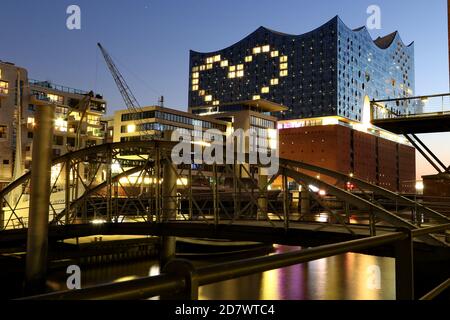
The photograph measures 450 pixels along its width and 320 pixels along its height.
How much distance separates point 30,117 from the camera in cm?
7531

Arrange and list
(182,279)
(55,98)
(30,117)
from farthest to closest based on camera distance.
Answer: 1. (55,98)
2. (30,117)
3. (182,279)

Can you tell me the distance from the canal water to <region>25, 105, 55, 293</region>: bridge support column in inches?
310

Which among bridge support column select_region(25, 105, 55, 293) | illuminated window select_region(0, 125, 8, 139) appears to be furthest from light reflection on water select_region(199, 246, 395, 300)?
illuminated window select_region(0, 125, 8, 139)

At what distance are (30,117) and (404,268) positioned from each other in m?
79.1

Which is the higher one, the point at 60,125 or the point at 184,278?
the point at 60,125

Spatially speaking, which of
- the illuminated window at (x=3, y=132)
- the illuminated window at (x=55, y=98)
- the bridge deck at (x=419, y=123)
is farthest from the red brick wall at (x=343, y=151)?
the bridge deck at (x=419, y=123)

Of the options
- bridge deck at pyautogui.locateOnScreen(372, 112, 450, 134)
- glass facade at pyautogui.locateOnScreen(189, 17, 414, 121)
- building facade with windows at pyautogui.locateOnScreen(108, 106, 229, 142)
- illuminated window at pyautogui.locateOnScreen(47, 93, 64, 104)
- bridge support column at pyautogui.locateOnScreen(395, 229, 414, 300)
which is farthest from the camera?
glass facade at pyautogui.locateOnScreen(189, 17, 414, 121)

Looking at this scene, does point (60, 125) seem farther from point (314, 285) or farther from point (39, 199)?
point (39, 199)

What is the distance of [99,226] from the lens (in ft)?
74.4

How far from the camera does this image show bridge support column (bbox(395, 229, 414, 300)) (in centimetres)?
412

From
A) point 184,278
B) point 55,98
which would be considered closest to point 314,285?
point 184,278

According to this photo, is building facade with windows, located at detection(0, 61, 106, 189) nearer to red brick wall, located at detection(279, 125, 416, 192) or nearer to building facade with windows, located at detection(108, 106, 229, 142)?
building facade with windows, located at detection(108, 106, 229, 142)
